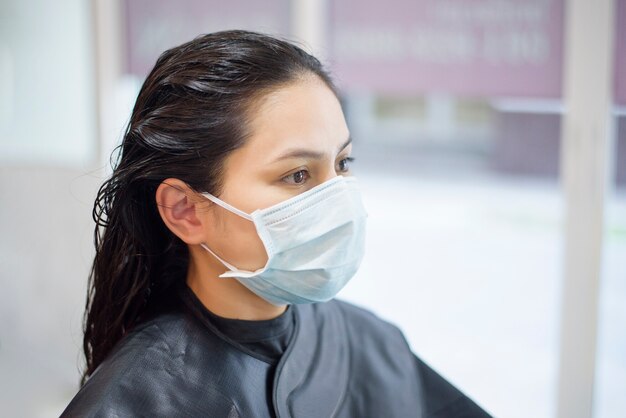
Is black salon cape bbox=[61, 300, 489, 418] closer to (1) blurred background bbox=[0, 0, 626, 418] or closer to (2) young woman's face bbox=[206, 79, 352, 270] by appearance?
(2) young woman's face bbox=[206, 79, 352, 270]

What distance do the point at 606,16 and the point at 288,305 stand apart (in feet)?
5.06

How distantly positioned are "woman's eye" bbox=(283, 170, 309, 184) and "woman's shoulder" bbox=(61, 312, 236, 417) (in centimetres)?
29

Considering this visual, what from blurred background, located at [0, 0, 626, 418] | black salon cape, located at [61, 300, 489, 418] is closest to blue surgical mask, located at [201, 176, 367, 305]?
black salon cape, located at [61, 300, 489, 418]

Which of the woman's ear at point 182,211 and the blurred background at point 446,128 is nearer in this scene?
the woman's ear at point 182,211

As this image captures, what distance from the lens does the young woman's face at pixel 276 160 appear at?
4.06 ft

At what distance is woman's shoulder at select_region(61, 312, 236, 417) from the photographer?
3.81ft

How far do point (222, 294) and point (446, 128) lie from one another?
3322mm

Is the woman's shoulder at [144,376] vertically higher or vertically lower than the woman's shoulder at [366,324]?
higher

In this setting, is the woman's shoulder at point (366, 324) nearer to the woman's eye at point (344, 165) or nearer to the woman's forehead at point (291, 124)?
the woman's eye at point (344, 165)

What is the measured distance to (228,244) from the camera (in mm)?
1301

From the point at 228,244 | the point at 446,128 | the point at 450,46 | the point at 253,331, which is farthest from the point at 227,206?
the point at 446,128

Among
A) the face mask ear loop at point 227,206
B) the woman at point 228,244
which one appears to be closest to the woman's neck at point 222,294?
the woman at point 228,244

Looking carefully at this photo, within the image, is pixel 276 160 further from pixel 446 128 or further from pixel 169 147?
pixel 446 128

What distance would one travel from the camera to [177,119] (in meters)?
1.24
